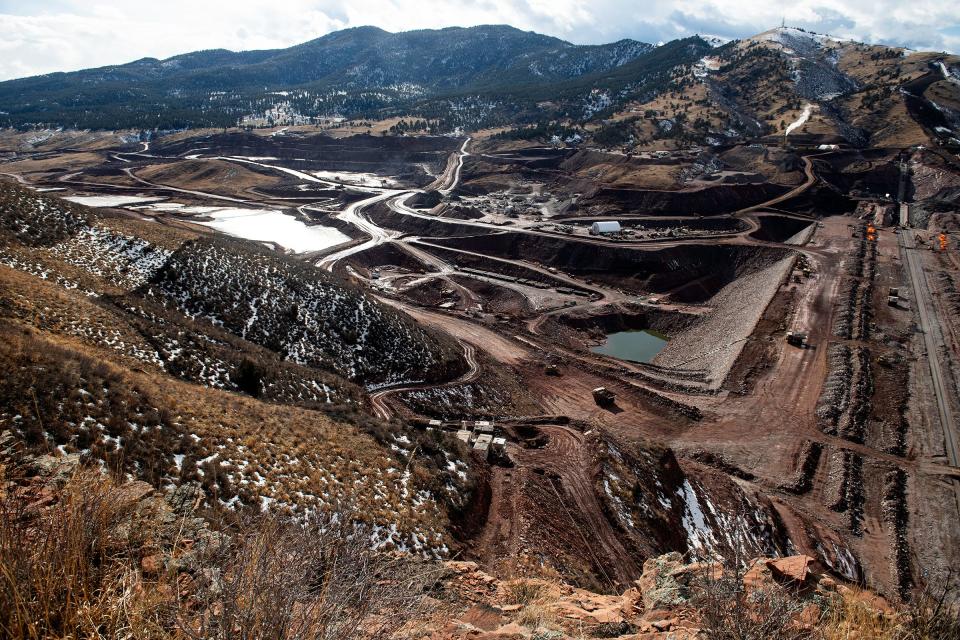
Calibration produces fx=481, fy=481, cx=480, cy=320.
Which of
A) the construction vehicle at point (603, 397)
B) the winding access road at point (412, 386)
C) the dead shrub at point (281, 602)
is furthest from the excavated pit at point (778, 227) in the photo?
the dead shrub at point (281, 602)

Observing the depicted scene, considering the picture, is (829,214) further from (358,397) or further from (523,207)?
(358,397)

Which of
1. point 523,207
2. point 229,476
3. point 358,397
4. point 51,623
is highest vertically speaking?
point 523,207

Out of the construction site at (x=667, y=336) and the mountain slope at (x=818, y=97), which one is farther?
the mountain slope at (x=818, y=97)

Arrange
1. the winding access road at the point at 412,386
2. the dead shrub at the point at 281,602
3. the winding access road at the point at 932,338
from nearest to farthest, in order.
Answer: the dead shrub at the point at 281,602 < the winding access road at the point at 412,386 < the winding access road at the point at 932,338

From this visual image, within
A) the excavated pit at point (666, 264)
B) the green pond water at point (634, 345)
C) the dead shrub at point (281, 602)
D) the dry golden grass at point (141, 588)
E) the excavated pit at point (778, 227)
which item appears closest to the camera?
the dry golden grass at point (141, 588)

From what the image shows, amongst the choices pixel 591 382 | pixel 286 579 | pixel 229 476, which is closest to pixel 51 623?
pixel 286 579

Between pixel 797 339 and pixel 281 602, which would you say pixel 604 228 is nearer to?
pixel 797 339

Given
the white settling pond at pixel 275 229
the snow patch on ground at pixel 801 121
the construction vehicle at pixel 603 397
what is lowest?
the construction vehicle at pixel 603 397

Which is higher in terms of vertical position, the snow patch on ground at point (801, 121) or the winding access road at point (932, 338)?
the snow patch on ground at point (801, 121)

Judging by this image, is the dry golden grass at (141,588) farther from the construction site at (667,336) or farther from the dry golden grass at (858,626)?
the construction site at (667,336)
